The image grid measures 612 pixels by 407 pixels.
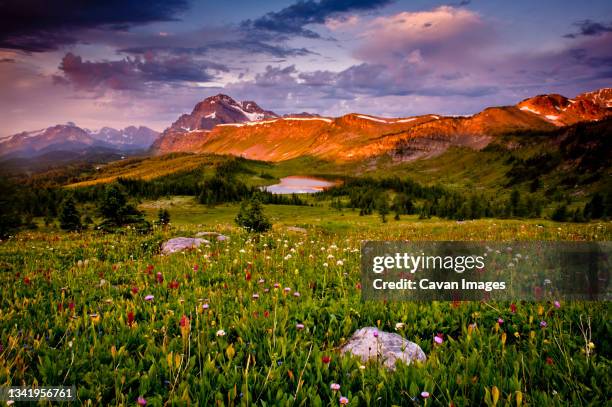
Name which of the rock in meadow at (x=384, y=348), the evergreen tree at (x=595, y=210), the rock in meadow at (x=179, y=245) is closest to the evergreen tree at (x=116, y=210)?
the rock in meadow at (x=179, y=245)

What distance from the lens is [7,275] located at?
7.86 meters

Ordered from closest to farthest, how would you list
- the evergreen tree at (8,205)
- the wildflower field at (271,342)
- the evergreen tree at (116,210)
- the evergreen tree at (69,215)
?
1. the wildflower field at (271,342)
2. the evergreen tree at (8,205)
3. the evergreen tree at (116,210)
4. the evergreen tree at (69,215)

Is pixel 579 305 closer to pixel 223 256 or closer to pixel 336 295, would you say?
pixel 336 295

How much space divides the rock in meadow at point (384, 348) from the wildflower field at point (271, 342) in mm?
156

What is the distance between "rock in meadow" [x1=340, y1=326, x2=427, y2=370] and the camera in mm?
3976

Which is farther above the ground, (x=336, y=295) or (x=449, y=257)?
(x=449, y=257)

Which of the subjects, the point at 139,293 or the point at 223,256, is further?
the point at 223,256

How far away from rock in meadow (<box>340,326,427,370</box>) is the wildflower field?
0.16m

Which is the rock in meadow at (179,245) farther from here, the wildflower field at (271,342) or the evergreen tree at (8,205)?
the evergreen tree at (8,205)

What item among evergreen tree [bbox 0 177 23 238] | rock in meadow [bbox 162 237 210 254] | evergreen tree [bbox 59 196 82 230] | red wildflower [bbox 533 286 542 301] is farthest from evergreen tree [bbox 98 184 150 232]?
evergreen tree [bbox 59 196 82 230]

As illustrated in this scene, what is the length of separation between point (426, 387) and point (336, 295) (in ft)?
10.8

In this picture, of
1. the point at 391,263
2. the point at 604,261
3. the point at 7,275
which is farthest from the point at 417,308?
the point at 7,275

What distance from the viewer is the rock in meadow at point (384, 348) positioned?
13.0 ft

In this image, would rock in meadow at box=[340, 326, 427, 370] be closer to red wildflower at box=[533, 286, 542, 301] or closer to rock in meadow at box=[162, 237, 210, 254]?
red wildflower at box=[533, 286, 542, 301]
